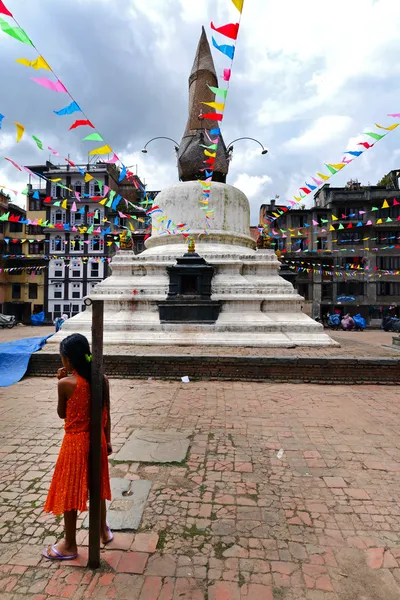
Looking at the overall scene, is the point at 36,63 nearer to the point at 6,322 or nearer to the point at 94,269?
the point at 6,322

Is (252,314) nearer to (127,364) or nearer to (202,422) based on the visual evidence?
(127,364)

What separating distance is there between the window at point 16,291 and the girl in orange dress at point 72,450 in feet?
129

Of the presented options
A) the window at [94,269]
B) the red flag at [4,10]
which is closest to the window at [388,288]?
the window at [94,269]

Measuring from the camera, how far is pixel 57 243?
3716 centimetres

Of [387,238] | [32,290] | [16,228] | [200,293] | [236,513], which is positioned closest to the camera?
[236,513]

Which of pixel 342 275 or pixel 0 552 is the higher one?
pixel 342 275

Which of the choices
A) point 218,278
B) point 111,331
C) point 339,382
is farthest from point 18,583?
point 218,278

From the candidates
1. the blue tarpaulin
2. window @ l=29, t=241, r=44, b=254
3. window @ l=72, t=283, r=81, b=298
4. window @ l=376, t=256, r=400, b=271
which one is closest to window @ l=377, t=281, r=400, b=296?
window @ l=376, t=256, r=400, b=271

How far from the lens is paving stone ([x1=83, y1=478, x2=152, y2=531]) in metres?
3.15

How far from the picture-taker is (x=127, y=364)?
8859 millimetres

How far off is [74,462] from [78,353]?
841mm

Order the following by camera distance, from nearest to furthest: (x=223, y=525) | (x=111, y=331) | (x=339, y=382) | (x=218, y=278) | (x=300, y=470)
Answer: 1. (x=223, y=525)
2. (x=300, y=470)
3. (x=339, y=382)
4. (x=111, y=331)
5. (x=218, y=278)

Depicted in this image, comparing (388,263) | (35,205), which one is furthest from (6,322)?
(388,263)

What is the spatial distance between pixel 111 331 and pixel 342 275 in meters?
Result: 30.5
